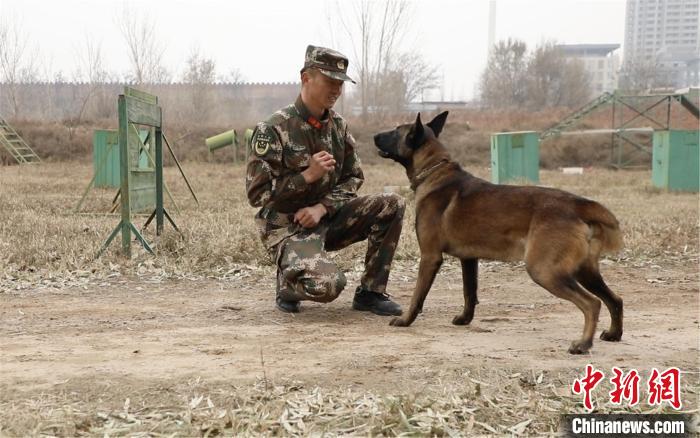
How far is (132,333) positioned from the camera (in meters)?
4.43

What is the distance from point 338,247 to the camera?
5398mm

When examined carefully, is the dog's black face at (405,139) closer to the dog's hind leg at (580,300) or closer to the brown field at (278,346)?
the brown field at (278,346)

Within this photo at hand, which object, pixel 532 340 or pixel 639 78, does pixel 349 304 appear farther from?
pixel 639 78

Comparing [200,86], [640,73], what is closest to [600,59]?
[640,73]

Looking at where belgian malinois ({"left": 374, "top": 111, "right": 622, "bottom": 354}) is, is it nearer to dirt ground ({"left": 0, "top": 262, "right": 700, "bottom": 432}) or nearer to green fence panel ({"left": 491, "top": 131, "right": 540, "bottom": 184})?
dirt ground ({"left": 0, "top": 262, "right": 700, "bottom": 432})

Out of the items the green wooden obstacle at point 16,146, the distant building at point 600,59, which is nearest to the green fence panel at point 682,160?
the green wooden obstacle at point 16,146

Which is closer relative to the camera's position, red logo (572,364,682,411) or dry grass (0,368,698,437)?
dry grass (0,368,698,437)

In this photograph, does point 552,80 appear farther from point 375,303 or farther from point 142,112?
point 375,303

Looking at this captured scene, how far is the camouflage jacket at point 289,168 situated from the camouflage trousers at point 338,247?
0.36ft

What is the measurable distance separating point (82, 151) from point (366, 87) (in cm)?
1656

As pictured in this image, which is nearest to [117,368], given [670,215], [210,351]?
[210,351]

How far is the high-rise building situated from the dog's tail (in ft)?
194

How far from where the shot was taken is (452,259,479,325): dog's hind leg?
15.3 ft

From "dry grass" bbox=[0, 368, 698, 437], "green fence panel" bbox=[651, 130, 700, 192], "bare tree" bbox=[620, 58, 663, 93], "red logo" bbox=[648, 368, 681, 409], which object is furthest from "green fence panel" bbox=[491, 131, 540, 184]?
"bare tree" bbox=[620, 58, 663, 93]
